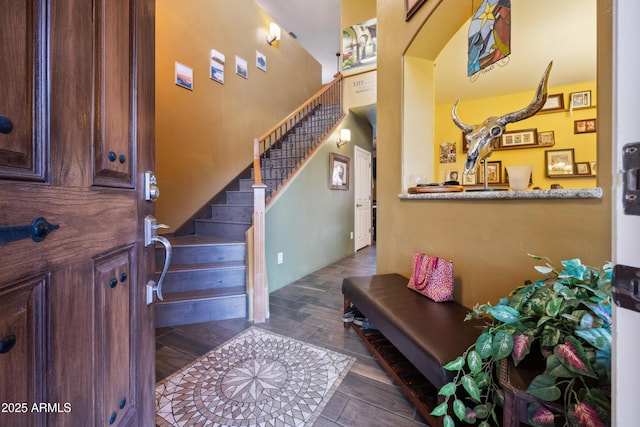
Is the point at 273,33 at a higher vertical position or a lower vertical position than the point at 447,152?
higher

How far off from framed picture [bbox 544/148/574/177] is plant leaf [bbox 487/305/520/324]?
4186 millimetres

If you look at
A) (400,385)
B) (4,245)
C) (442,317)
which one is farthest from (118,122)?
(400,385)

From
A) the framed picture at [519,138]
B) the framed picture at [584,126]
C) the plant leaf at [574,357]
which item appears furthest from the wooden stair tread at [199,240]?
the framed picture at [584,126]

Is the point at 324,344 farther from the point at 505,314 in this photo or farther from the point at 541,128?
the point at 541,128

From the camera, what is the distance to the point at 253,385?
1491 mm

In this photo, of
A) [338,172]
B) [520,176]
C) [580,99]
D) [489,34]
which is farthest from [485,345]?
[580,99]

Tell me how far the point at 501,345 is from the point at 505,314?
93 mm

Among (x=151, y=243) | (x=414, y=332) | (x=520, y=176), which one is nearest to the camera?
(x=151, y=243)

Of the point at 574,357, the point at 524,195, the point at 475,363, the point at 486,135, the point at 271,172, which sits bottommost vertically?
the point at 475,363

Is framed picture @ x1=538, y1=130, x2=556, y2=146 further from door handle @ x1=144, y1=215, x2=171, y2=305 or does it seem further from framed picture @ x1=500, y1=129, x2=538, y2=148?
door handle @ x1=144, y1=215, x2=171, y2=305

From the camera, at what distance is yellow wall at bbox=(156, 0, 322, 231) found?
9.73 ft

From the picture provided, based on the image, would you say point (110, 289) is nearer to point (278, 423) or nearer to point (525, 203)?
point (278, 423)

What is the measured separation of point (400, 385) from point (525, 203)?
1.20 meters

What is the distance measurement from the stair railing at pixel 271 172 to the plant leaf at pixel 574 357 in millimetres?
2043
